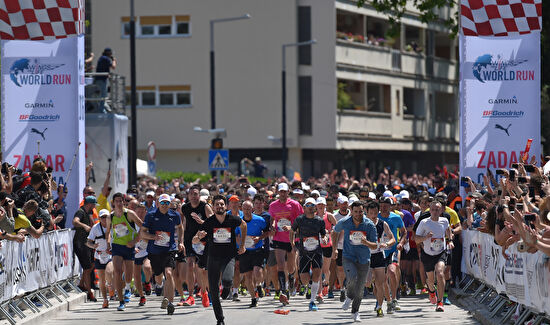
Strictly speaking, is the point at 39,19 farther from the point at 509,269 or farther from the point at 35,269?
the point at 509,269

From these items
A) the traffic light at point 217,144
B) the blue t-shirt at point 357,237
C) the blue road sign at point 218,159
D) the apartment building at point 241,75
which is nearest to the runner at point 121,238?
the blue t-shirt at point 357,237

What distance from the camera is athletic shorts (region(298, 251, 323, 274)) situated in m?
20.1

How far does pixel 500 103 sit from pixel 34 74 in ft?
26.2

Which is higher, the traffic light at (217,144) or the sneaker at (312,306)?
the traffic light at (217,144)

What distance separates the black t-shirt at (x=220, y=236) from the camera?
17156mm

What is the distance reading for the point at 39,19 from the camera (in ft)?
72.5

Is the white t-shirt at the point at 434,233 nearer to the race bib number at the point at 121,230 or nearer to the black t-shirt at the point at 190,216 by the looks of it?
the black t-shirt at the point at 190,216

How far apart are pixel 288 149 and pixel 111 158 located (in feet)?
79.4

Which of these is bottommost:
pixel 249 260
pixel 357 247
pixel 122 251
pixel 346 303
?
pixel 346 303

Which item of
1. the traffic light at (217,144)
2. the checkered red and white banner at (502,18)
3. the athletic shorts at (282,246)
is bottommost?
the athletic shorts at (282,246)

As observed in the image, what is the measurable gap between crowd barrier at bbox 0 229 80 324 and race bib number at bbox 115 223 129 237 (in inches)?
38.1

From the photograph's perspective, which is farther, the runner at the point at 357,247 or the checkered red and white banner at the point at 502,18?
the checkered red and white banner at the point at 502,18

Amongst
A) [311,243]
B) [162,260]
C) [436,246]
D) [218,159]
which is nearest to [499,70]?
[436,246]

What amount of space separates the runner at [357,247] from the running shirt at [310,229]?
196 centimetres
